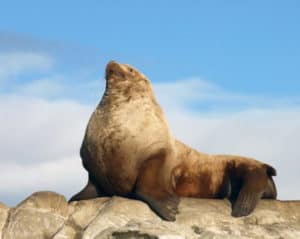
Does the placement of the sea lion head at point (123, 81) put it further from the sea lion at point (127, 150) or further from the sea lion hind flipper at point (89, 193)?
the sea lion hind flipper at point (89, 193)

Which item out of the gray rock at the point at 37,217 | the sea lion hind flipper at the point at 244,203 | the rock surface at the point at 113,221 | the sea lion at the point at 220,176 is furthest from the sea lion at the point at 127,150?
the gray rock at the point at 37,217

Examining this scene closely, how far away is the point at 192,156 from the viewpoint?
54.3 feet

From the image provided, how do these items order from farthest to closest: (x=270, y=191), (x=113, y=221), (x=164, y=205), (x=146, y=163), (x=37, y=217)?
(x=270, y=191) < (x=146, y=163) < (x=164, y=205) < (x=37, y=217) < (x=113, y=221)

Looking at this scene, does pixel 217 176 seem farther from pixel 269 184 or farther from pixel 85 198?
pixel 85 198

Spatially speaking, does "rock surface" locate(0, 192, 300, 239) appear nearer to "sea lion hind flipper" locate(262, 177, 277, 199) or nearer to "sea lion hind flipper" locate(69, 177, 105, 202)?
"sea lion hind flipper" locate(69, 177, 105, 202)

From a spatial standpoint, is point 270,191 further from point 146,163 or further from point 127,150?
point 127,150

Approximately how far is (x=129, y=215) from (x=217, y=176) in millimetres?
2746

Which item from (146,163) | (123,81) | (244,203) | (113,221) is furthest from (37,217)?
(244,203)

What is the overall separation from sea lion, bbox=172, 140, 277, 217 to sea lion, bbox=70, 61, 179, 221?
40 cm

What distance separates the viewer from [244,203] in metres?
15.5

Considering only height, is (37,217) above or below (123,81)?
below

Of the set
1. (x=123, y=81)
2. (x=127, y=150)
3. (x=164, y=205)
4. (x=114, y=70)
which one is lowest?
(x=164, y=205)

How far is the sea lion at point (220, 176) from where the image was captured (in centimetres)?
1620

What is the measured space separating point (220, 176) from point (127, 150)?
193 centimetres
